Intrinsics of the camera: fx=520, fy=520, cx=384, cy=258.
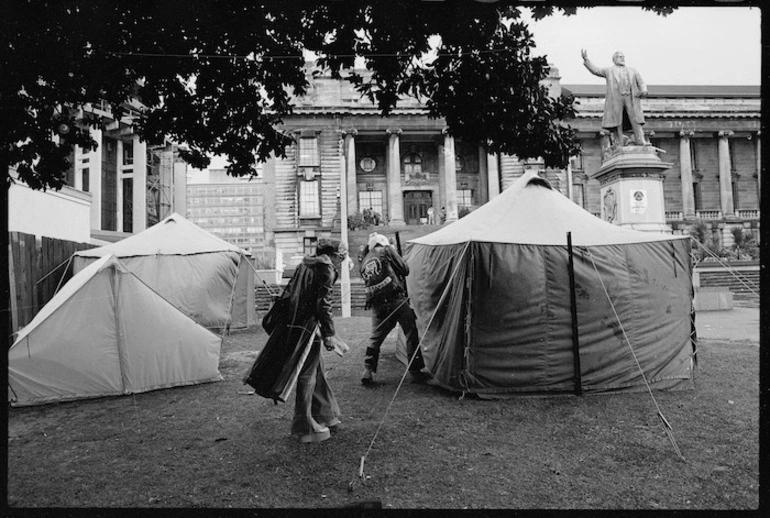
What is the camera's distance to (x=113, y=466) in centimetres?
409

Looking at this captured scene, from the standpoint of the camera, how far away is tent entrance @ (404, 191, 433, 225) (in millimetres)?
39469

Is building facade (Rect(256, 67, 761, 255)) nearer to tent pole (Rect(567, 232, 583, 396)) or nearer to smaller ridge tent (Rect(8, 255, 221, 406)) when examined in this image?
smaller ridge tent (Rect(8, 255, 221, 406))

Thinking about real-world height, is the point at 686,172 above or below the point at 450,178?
above

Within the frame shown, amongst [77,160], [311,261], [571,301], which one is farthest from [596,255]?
[77,160]

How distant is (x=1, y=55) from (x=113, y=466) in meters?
3.28

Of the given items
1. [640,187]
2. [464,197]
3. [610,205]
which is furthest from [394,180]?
[640,187]

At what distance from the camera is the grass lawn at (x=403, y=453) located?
3514mm

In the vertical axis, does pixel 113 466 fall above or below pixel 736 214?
below

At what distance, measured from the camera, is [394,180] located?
37219 mm

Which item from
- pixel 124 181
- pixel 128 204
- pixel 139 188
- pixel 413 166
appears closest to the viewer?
pixel 139 188

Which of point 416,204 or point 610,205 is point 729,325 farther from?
point 416,204

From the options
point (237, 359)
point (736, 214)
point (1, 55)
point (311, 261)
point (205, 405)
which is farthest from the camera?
point (736, 214)

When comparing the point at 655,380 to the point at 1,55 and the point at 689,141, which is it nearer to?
the point at 1,55

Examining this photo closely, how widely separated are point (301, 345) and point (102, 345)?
3360 mm
